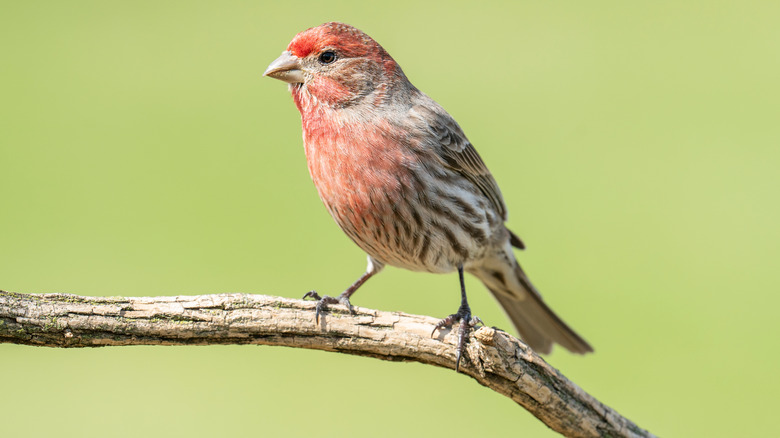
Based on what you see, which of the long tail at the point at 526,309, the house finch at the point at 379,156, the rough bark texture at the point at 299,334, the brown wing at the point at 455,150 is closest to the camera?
the rough bark texture at the point at 299,334

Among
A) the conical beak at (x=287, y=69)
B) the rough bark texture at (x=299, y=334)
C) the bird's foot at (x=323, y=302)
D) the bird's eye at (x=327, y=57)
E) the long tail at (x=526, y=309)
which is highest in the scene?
the bird's eye at (x=327, y=57)

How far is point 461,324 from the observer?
3.36m

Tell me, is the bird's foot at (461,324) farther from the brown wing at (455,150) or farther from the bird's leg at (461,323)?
the brown wing at (455,150)

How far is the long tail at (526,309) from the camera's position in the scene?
450 cm

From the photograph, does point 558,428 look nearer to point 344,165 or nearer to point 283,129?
point 344,165

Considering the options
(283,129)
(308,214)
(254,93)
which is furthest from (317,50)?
(254,93)

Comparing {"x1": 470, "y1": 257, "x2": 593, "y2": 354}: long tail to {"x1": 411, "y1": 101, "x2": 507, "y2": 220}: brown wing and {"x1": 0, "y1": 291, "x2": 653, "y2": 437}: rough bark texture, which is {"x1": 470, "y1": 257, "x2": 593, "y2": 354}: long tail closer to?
{"x1": 411, "y1": 101, "x2": 507, "y2": 220}: brown wing

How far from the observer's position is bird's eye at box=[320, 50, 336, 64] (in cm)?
363

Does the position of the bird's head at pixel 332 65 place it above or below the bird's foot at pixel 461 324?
above

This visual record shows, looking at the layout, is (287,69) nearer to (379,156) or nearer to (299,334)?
(379,156)

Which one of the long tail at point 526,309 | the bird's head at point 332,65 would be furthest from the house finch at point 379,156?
the long tail at point 526,309

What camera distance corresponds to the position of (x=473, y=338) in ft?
10.6

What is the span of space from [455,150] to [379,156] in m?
0.51

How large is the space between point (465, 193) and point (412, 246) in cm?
39
